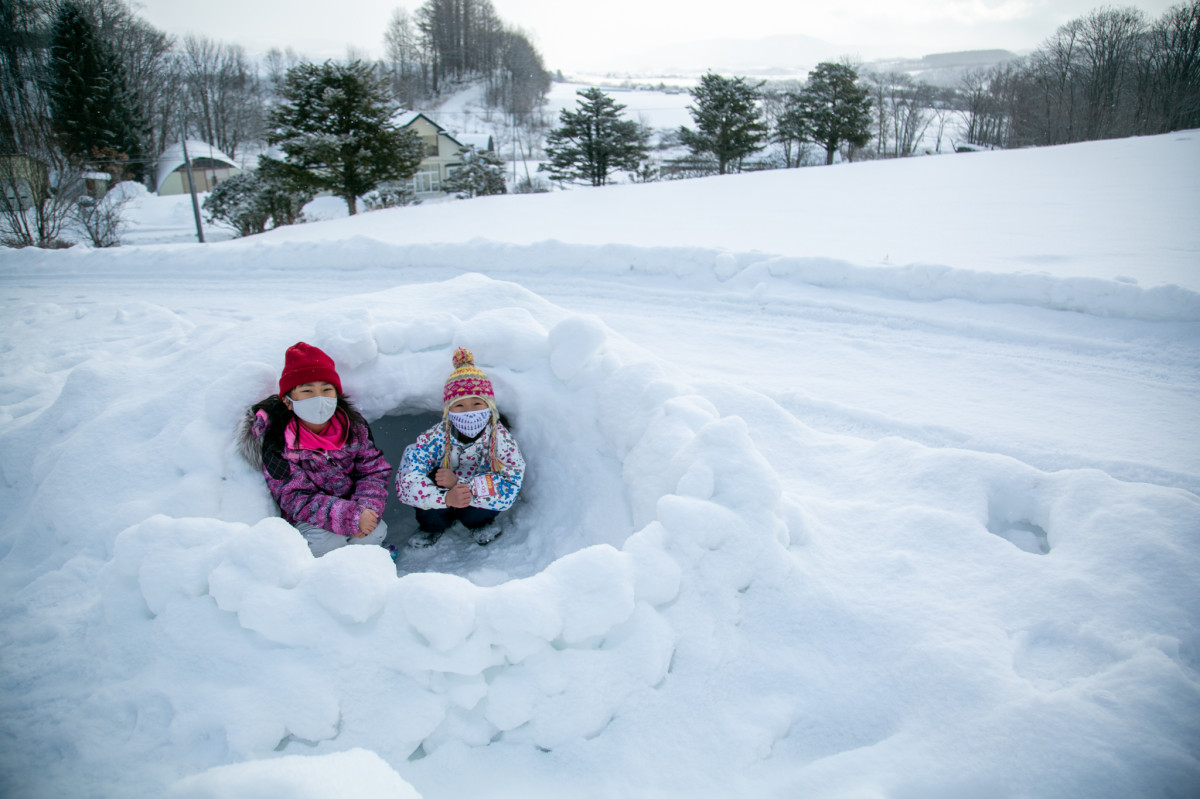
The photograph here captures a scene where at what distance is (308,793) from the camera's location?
3.80 feet

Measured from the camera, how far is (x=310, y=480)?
2523mm

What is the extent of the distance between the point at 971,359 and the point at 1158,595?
2546 millimetres

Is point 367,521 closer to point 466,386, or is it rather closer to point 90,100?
point 466,386

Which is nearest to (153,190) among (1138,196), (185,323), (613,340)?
(185,323)

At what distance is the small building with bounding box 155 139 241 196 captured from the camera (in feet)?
82.9

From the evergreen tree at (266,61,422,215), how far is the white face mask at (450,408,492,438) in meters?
16.4

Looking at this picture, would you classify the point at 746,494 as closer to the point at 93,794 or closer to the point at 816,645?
the point at 816,645

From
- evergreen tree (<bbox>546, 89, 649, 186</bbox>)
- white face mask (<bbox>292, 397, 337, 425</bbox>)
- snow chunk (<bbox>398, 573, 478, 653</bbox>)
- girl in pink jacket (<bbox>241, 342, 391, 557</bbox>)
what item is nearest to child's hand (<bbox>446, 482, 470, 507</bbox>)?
girl in pink jacket (<bbox>241, 342, 391, 557</bbox>)

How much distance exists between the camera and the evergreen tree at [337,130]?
16203 mm

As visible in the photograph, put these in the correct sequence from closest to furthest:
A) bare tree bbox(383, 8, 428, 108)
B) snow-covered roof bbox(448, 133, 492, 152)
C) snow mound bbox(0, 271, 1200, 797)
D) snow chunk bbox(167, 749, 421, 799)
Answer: snow chunk bbox(167, 749, 421, 799) < snow mound bbox(0, 271, 1200, 797) < snow-covered roof bbox(448, 133, 492, 152) < bare tree bbox(383, 8, 428, 108)

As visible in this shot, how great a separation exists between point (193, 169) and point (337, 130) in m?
14.0

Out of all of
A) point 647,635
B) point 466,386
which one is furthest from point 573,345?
point 647,635

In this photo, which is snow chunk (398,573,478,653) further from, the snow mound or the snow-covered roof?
the snow-covered roof

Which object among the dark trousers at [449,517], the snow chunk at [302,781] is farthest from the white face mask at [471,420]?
the snow chunk at [302,781]
